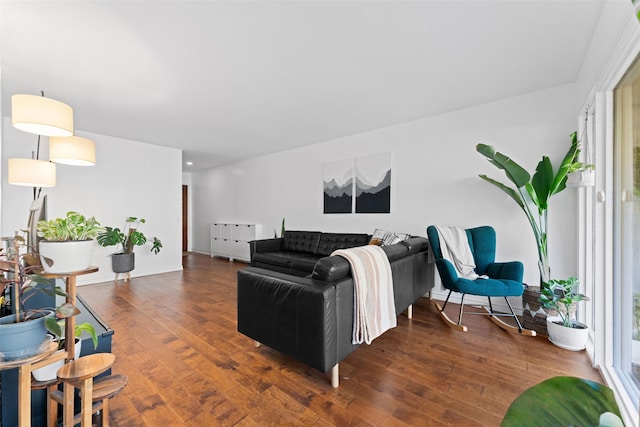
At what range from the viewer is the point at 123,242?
14.5 feet

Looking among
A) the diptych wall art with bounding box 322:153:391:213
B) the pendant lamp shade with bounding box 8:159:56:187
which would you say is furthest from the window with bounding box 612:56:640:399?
the pendant lamp shade with bounding box 8:159:56:187

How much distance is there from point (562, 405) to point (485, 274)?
274 centimetres

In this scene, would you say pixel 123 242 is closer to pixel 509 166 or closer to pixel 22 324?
pixel 22 324

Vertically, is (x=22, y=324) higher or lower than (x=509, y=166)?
lower

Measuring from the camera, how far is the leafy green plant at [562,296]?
2152mm

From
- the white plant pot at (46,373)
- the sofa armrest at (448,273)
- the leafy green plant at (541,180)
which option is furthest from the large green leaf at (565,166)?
the white plant pot at (46,373)

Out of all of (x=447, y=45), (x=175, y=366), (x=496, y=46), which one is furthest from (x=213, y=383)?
(x=496, y=46)

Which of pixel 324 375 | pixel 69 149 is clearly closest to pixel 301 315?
pixel 324 375

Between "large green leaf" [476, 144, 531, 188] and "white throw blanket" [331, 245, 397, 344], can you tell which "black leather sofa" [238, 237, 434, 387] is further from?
"large green leaf" [476, 144, 531, 188]

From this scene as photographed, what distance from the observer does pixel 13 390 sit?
1.17m

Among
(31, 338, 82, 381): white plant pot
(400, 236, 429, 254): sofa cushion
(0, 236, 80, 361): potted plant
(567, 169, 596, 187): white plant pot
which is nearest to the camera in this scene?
(0, 236, 80, 361): potted plant

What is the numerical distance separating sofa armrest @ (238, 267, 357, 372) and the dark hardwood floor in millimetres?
218

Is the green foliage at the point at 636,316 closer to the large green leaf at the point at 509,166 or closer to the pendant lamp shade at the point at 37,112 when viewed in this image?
the large green leaf at the point at 509,166

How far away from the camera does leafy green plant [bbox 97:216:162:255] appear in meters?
4.12
